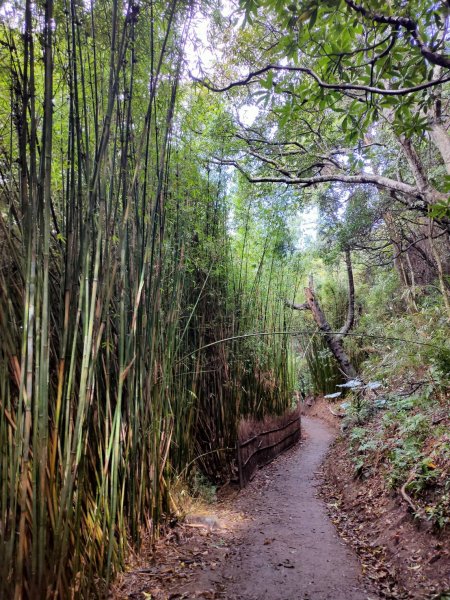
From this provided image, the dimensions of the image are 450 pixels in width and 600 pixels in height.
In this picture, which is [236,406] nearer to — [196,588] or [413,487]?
[413,487]

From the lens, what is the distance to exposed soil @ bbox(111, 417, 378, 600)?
5.75ft

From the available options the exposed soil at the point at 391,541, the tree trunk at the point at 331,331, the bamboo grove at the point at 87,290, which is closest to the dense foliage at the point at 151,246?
the bamboo grove at the point at 87,290

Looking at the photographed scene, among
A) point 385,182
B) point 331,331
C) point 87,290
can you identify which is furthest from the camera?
point 331,331

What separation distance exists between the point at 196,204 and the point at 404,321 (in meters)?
3.29

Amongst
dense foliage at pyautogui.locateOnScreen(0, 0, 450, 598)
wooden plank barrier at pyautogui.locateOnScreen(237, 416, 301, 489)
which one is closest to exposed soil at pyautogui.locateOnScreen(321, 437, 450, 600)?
Answer: dense foliage at pyautogui.locateOnScreen(0, 0, 450, 598)

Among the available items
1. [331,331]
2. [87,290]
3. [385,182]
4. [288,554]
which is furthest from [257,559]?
[331,331]

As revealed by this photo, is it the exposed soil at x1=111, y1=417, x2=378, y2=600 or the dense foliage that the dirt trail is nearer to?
the exposed soil at x1=111, y1=417, x2=378, y2=600

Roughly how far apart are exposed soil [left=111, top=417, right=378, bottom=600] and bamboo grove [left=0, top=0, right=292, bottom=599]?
0.70 ft

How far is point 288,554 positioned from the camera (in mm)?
2227

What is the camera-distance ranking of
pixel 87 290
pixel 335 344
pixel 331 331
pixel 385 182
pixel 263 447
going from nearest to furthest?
pixel 87 290
pixel 385 182
pixel 263 447
pixel 331 331
pixel 335 344

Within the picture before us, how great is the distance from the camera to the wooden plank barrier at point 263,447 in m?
3.66

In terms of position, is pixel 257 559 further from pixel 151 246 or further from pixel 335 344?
pixel 335 344

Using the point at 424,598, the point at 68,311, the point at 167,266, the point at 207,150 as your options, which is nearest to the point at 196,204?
the point at 207,150

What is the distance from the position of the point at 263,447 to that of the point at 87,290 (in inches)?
144
